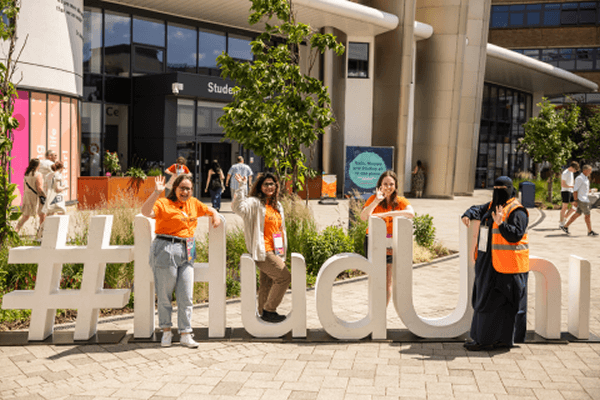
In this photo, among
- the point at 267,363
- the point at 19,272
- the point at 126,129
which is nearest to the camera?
the point at 267,363

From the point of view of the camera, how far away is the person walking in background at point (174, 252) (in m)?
5.60

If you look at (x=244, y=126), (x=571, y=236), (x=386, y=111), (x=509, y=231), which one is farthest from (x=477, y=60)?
(x=509, y=231)

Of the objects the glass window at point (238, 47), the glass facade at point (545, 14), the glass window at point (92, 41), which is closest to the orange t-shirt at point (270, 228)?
the glass window at point (92, 41)

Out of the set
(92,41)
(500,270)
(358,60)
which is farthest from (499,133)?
(500,270)

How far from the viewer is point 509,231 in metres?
5.38

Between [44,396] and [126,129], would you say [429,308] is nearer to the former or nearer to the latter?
[44,396]

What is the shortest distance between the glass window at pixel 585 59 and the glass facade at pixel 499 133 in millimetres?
6537

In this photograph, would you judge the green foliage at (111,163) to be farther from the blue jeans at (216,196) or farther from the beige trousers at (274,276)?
the beige trousers at (274,276)

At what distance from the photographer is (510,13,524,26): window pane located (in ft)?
145

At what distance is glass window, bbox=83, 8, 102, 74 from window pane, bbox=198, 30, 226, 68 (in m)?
4.10

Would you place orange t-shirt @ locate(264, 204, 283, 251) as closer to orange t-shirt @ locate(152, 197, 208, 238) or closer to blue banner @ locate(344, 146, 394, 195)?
orange t-shirt @ locate(152, 197, 208, 238)

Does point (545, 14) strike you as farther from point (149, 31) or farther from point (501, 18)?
point (149, 31)

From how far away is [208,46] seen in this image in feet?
78.1

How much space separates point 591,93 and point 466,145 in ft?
80.7
